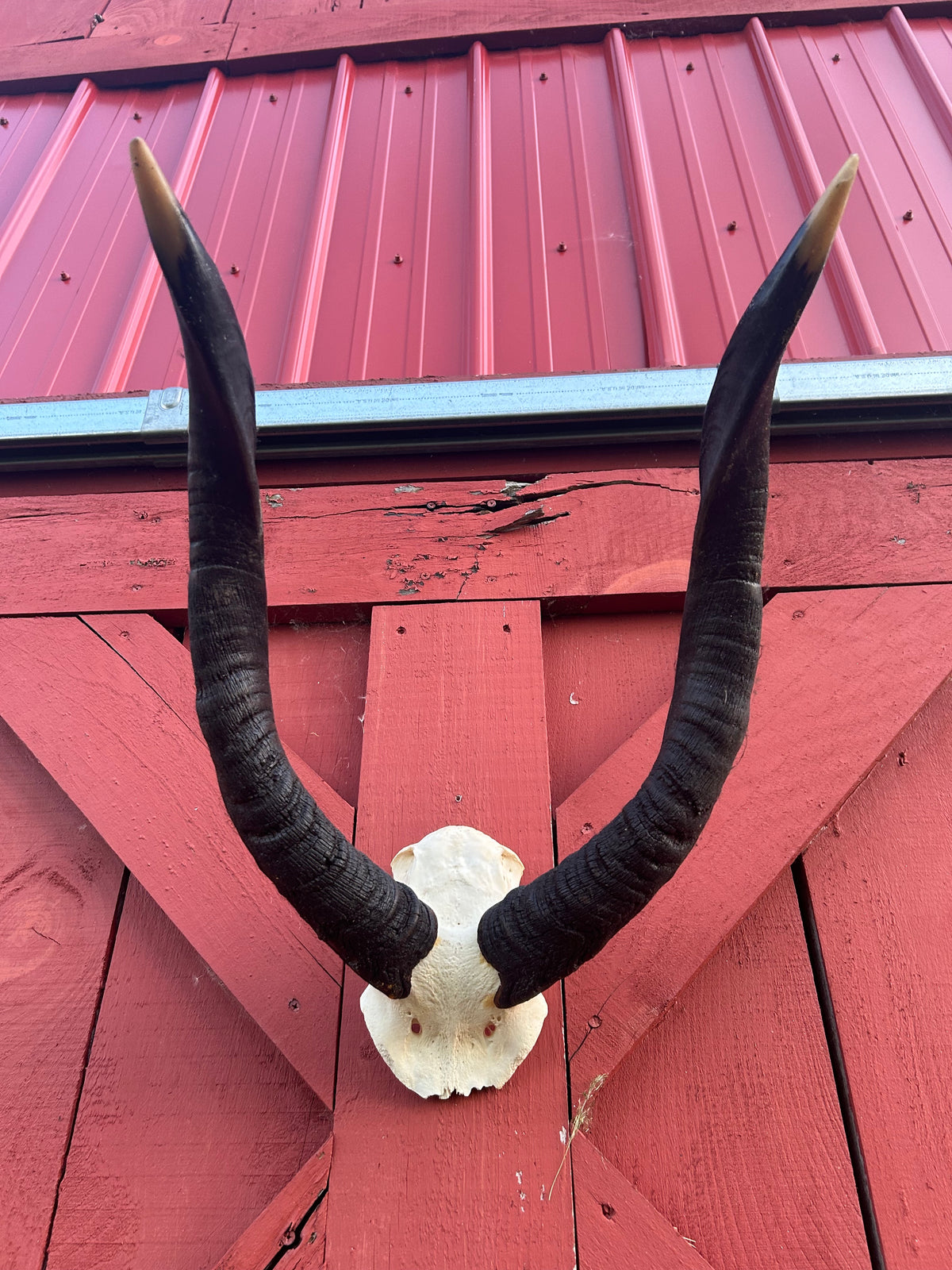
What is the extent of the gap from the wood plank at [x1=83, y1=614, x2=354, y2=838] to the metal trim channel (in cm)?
56

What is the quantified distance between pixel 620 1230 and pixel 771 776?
0.86 metres

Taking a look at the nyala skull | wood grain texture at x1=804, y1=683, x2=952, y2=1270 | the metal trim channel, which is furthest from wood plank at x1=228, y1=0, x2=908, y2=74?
the nyala skull

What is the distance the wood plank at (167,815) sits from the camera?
1.38 meters

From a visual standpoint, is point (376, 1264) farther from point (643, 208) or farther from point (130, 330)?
point (643, 208)

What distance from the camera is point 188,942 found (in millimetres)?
1527

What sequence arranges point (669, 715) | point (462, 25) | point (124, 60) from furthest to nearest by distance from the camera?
point (124, 60), point (462, 25), point (669, 715)

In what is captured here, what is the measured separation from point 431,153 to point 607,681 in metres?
2.70

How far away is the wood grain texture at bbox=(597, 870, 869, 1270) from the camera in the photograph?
1.24 metres

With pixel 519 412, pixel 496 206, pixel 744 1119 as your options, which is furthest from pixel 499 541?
pixel 496 206

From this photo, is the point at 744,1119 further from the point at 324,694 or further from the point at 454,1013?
the point at 324,694

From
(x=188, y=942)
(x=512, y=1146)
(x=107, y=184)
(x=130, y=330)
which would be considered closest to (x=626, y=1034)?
(x=512, y=1146)

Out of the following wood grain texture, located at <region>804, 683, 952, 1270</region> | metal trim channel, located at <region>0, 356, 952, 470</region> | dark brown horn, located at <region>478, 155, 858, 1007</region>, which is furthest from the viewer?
metal trim channel, located at <region>0, 356, 952, 470</region>

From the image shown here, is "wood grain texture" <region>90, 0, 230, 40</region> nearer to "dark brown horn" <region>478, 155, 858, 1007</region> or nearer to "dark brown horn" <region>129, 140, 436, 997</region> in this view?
"dark brown horn" <region>129, 140, 436, 997</region>

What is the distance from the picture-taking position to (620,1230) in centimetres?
117
